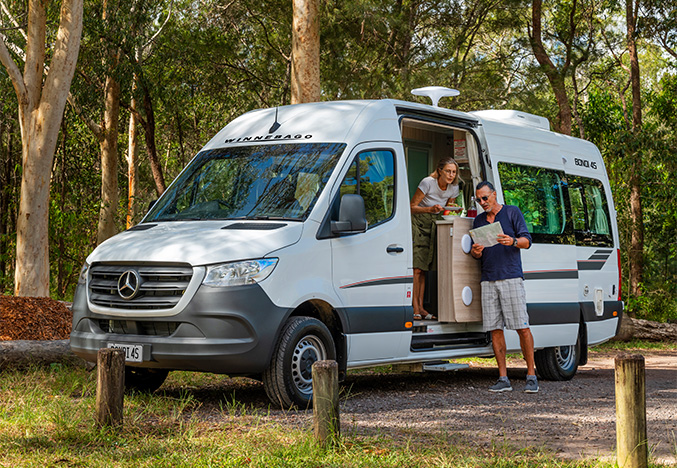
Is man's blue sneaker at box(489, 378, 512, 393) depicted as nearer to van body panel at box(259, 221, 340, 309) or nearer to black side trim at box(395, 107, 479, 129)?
van body panel at box(259, 221, 340, 309)

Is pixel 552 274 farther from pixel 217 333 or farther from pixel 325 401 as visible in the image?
pixel 325 401

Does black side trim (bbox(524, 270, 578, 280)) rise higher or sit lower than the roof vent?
lower

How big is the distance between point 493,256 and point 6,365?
198 inches

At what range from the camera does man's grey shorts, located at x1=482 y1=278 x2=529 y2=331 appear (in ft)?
28.9

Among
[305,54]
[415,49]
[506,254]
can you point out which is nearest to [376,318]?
[506,254]

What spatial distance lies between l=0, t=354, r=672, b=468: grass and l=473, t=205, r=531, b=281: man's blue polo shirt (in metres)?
2.94

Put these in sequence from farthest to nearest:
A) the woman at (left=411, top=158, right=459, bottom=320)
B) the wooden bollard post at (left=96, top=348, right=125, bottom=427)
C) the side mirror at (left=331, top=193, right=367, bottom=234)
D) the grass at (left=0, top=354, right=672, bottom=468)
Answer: the woman at (left=411, top=158, right=459, bottom=320) < the side mirror at (left=331, top=193, right=367, bottom=234) < the wooden bollard post at (left=96, top=348, right=125, bottom=427) < the grass at (left=0, top=354, right=672, bottom=468)

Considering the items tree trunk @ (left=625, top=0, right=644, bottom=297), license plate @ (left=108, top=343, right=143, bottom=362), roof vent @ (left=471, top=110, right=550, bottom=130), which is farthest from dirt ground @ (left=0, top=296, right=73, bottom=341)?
tree trunk @ (left=625, top=0, right=644, bottom=297)

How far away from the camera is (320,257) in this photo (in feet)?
24.4

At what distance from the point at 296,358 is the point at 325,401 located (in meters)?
1.97

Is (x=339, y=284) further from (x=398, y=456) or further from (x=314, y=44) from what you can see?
(x=314, y=44)

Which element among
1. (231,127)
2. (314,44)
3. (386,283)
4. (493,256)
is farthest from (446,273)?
(314,44)

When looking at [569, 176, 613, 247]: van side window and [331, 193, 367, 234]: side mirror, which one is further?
[569, 176, 613, 247]: van side window

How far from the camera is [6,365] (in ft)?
28.5
